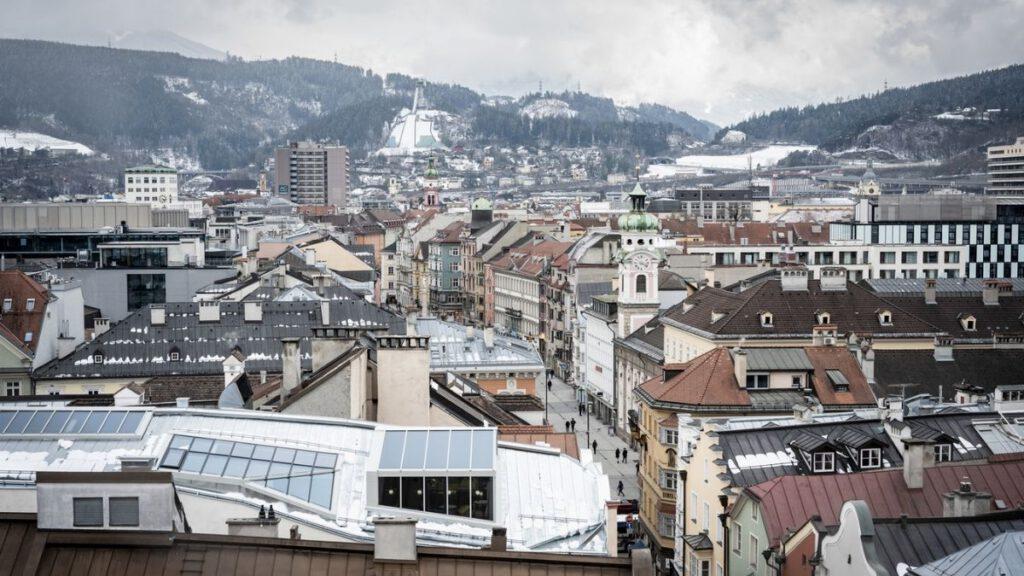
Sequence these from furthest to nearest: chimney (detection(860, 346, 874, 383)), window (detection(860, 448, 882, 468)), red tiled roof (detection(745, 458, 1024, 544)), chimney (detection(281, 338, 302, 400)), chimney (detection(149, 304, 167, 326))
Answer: chimney (detection(149, 304, 167, 326)), chimney (detection(860, 346, 874, 383)), window (detection(860, 448, 882, 468)), chimney (detection(281, 338, 302, 400)), red tiled roof (detection(745, 458, 1024, 544))

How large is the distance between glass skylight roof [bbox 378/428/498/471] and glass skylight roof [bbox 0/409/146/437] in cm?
511

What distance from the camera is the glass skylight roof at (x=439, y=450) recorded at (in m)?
30.1

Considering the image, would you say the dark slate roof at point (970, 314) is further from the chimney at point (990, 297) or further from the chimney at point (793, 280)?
the chimney at point (793, 280)

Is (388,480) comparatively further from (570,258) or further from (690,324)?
(570,258)

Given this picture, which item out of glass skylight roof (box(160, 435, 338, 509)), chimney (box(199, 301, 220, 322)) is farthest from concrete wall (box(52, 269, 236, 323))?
glass skylight roof (box(160, 435, 338, 509))

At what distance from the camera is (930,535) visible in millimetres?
32812

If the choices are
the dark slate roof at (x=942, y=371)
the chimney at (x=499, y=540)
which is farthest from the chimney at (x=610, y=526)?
the dark slate roof at (x=942, y=371)

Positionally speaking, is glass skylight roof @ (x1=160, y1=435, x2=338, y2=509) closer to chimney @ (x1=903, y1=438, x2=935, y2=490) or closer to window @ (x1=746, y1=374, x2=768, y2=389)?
chimney @ (x1=903, y1=438, x2=935, y2=490)

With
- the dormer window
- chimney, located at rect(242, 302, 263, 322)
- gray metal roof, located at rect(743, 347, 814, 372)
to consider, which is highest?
chimney, located at rect(242, 302, 263, 322)

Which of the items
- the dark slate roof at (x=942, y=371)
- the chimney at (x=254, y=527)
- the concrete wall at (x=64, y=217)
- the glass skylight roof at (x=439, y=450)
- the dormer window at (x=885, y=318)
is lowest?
the dark slate roof at (x=942, y=371)

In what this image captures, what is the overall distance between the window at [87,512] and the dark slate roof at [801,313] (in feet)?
186

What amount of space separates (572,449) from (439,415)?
3764 mm

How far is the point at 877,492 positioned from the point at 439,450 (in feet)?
45.7

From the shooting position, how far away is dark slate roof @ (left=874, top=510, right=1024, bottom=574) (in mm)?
31828
